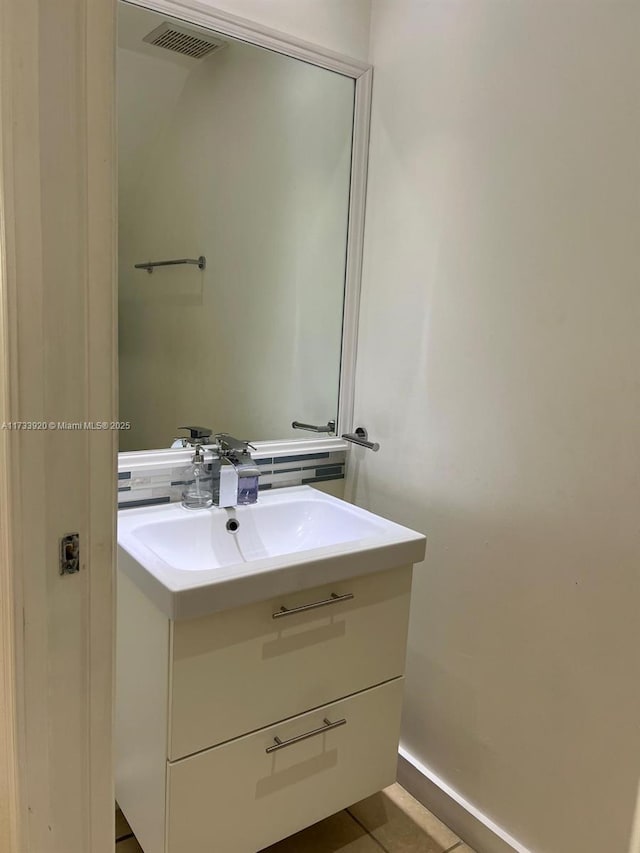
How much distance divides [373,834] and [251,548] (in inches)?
31.0

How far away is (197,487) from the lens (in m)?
1.66

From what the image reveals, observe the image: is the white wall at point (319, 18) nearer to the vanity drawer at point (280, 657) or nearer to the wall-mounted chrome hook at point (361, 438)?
the wall-mounted chrome hook at point (361, 438)

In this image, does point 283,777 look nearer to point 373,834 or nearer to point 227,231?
point 373,834

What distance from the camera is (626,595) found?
127cm

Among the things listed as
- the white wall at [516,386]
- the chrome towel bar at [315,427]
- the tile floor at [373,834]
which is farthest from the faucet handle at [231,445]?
the tile floor at [373,834]

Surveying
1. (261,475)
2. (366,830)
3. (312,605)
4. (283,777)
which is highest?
(261,475)

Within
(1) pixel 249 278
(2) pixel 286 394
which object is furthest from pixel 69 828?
(1) pixel 249 278

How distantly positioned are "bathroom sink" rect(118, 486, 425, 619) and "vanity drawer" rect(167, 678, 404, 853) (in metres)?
0.33

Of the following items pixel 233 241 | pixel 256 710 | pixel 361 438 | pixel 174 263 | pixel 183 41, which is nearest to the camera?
pixel 256 710

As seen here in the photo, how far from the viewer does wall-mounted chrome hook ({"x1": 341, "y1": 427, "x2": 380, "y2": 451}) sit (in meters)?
1.87

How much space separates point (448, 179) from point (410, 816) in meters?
1.64

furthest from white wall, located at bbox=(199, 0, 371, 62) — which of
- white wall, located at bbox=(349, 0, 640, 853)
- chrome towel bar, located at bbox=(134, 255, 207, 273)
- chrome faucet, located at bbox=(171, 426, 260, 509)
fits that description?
chrome faucet, located at bbox=(171, 426, 260, 509)

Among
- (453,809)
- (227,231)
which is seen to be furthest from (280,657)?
(227,231)

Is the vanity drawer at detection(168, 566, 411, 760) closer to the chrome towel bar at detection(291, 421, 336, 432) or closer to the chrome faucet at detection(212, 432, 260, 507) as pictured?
the chrome faucet at detection(212, 432, 260, 507)
